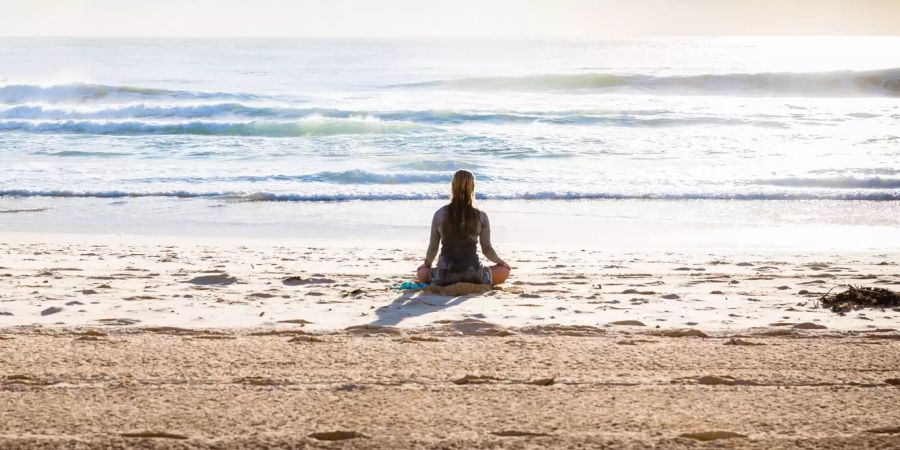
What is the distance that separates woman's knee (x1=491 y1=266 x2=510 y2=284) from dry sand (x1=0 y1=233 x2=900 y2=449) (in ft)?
0.45

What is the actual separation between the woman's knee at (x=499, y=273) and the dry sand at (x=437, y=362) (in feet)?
0.45

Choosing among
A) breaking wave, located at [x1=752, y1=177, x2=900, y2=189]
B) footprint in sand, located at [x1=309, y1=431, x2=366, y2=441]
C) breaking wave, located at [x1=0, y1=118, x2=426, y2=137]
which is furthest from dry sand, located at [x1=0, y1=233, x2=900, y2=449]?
breaking wave, located at [x1=0, y1=118, x2=426, y2=137]

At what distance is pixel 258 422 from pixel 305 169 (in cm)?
1282

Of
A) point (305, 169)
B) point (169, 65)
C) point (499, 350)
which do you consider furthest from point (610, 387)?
point (169, 65)

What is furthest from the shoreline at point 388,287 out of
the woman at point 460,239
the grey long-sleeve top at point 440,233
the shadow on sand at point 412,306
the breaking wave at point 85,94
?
the breaking wave at point 85,94

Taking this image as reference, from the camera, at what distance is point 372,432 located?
3.21m

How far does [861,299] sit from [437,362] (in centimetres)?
305

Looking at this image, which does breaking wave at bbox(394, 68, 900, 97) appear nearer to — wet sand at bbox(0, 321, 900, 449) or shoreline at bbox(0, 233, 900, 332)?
shoreline at bbox(0, 233, 900, 332)

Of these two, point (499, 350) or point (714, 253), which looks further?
point (714, 253)

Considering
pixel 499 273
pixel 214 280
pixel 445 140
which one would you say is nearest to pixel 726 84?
pixel 445 140

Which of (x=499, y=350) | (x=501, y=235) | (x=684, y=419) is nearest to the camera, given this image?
(x=684, y=419)

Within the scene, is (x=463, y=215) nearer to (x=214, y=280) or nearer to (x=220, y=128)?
(x=214, y=280)

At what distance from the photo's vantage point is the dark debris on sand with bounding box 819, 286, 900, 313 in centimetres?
554

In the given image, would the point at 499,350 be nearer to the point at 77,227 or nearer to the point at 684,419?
the point at 684,419
